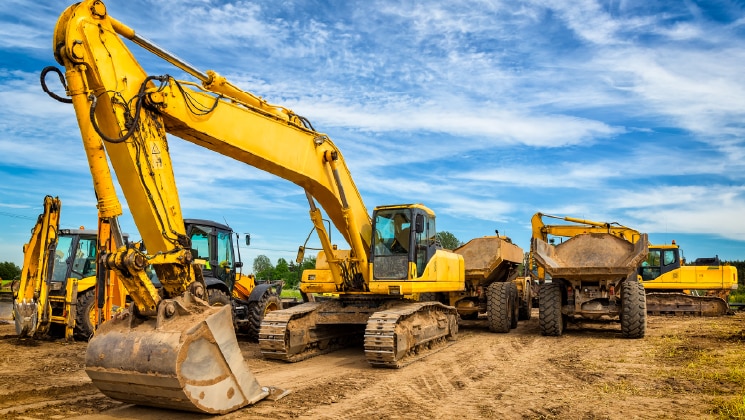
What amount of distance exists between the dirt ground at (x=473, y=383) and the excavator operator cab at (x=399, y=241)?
A: 1629 millimetres

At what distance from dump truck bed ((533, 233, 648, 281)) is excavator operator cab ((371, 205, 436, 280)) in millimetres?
3960

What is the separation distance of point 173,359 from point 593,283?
11.1 m

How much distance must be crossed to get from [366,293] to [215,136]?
4.59 m

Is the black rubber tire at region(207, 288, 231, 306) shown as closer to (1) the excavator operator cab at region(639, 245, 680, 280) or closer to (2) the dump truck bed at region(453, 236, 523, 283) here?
(2) the dump truck bed at region(453, 236, 523, 283)

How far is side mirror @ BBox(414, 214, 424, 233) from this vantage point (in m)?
11.6

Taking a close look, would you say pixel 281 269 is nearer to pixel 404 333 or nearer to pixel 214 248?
pixel 214 248

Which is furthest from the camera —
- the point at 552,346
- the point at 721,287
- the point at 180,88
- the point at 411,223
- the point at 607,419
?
the point at 721,287

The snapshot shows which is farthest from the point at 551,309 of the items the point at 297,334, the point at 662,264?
the point at 662,264

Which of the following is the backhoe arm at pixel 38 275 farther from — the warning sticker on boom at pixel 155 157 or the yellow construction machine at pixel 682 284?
the yellow construction machine at pixel 682 284

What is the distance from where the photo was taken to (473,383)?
8695 millimetres

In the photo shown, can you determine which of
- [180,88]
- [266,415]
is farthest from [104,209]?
[266,415]

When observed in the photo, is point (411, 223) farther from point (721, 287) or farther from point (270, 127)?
point (721, 287)

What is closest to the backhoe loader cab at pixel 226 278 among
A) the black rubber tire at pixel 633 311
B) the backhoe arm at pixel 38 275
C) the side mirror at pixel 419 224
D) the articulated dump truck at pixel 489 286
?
the backhoe arm at pixel 38 275

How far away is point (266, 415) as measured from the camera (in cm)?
671
